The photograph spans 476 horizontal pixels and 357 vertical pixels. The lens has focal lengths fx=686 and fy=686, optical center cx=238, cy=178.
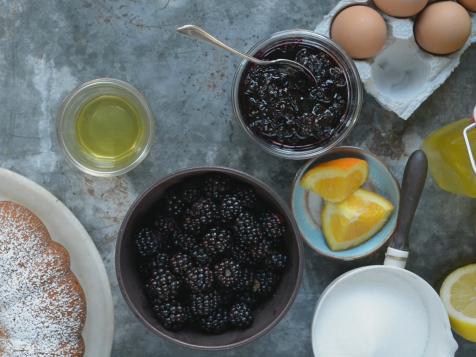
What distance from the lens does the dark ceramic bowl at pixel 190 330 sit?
152 cm

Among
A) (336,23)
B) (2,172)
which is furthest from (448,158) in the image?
(2,172)

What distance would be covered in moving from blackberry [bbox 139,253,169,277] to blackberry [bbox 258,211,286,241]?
0.77 ft

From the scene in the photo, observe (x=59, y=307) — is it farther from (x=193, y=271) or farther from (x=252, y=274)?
(x=252, y=274)

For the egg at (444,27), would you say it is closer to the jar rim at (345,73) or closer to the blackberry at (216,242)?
the jar rim at (345,73)

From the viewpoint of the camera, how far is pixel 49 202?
1686mm

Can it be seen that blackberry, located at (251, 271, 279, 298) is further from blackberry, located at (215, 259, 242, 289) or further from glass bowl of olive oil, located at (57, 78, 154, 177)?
glass bowl of olive oil, located at (57, 78, 154, 177)

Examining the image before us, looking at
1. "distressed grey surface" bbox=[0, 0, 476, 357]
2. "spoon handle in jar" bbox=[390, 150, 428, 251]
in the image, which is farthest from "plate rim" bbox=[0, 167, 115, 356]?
"spoon handle in jar" bbox=[390, 150, 428, 251]

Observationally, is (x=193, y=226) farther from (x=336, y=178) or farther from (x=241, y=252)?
(x=336, y=178)

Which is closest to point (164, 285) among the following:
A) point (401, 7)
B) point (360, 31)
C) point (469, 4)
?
point (360, 31)

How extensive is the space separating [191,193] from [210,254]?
0.15 metres

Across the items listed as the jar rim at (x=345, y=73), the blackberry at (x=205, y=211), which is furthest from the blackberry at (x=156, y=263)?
the jar rim at (x=345, y=73)

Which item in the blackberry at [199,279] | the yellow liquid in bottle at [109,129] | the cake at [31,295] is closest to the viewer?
the blackberry at [199,279]

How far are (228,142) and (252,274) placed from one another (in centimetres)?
36

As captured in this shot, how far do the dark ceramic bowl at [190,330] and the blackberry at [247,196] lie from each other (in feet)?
0.05
